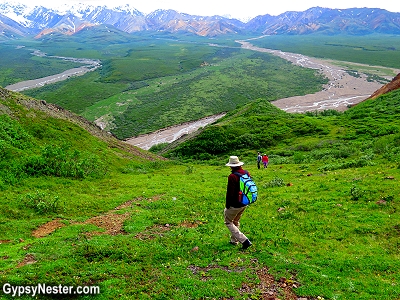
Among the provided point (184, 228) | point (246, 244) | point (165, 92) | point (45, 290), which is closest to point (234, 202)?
point (246, 244)

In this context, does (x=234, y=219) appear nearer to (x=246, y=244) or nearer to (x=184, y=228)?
(x=246, y=244)

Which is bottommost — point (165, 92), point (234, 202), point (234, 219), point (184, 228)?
point (184, 228)

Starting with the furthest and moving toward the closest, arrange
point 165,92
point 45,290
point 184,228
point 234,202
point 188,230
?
point 165,92 < point 184,228 < point 188,230 < point 234,202 < point 45,290

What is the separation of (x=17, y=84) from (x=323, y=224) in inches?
7442

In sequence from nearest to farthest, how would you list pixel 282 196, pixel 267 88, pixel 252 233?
pixel 252 233 < pixel 282 196 < pixel 267 88

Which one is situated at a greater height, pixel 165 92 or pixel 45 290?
pixel 165 92

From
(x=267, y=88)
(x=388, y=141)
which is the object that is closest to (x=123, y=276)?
(x=388, y=141)

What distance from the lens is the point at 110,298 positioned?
1050 centimetres

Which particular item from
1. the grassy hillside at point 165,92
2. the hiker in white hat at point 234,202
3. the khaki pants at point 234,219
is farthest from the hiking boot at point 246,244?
the grassy hillside at point 165,92

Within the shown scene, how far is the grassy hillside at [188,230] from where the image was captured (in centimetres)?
1141

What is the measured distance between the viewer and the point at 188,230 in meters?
16.2

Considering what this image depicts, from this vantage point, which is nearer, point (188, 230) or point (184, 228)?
point (188, 230)

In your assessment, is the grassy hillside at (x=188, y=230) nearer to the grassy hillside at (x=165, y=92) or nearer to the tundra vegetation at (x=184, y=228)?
the tundra vegetation at (x=184, y=228)

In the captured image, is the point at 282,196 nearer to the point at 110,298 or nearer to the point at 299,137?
the point at 110,298
